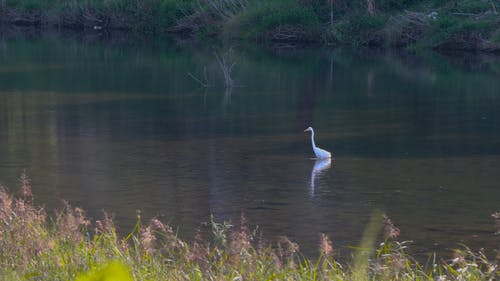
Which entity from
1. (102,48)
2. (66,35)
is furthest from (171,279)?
(66,35)

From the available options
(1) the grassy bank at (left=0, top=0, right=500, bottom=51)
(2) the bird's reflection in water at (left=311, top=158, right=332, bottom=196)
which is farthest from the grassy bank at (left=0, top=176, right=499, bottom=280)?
(1) the grassy bank at (left=0, top=0, right=500, bottom=51)

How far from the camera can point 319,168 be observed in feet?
55.8

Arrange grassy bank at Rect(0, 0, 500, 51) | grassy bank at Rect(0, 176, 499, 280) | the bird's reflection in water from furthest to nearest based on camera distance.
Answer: grassy bank at Rect(0, 0, 500, 51)
the bird's reflection in water
grassy bank at Rect(0, 176, 499, 280)

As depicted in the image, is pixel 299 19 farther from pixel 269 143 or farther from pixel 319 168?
pixel 319 168

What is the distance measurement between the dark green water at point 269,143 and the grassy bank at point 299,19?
4331mm

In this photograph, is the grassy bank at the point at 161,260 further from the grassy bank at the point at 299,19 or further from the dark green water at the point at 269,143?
the grassy bank at the point at 299,19

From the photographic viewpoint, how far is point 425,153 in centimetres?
1852

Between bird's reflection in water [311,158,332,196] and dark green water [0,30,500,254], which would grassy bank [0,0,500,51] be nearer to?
→ dark green water [0,30,500,254]

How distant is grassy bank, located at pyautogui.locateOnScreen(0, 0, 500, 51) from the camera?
40.0m

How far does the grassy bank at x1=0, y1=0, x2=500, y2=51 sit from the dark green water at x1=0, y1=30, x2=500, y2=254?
433 centimetres

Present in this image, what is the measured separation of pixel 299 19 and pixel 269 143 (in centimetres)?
2557

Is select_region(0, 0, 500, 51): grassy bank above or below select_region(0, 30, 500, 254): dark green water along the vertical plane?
above

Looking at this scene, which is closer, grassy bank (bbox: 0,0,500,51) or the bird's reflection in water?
the bird's reflection in water

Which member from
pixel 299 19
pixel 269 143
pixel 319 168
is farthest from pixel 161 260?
pixel 299 19
